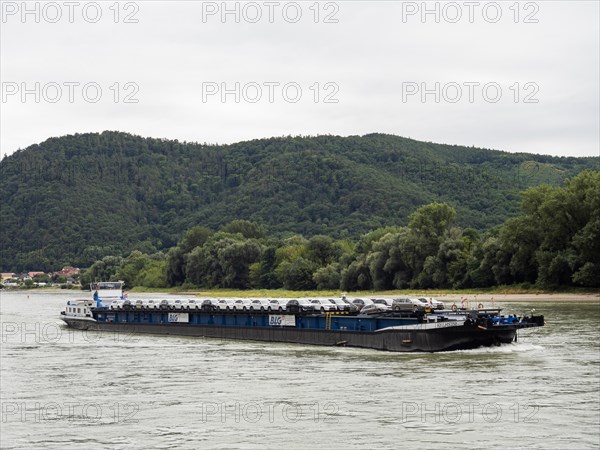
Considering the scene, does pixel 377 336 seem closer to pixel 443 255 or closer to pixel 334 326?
pixel 334 326

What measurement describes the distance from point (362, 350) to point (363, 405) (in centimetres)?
1954

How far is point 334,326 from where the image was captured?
5509 cm

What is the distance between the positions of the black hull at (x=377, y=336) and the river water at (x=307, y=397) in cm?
85

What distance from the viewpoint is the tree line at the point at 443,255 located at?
98750mm

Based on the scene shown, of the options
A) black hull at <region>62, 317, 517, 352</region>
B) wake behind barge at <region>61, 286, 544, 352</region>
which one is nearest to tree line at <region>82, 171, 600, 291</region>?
wake behind barge at <region>61, 286, 544, 352</region>

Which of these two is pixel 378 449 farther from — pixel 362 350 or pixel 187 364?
pixel 362 350

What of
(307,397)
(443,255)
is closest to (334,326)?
(307,397)

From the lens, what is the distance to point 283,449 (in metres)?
25.1

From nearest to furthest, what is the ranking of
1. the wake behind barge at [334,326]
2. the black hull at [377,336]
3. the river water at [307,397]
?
the river water at [307,397]
the black hull at [377,336]
the wake behind barge at [334,326]

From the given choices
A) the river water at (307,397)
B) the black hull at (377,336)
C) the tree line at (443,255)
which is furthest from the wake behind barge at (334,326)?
the tree line at (443,255)

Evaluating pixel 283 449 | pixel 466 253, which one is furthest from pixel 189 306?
pixel 466 253

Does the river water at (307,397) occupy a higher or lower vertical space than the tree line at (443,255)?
lower

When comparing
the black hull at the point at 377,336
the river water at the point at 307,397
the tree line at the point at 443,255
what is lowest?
the river water at the point at 307,397

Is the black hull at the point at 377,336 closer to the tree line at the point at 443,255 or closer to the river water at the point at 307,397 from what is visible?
the river water at the point at 307,397
